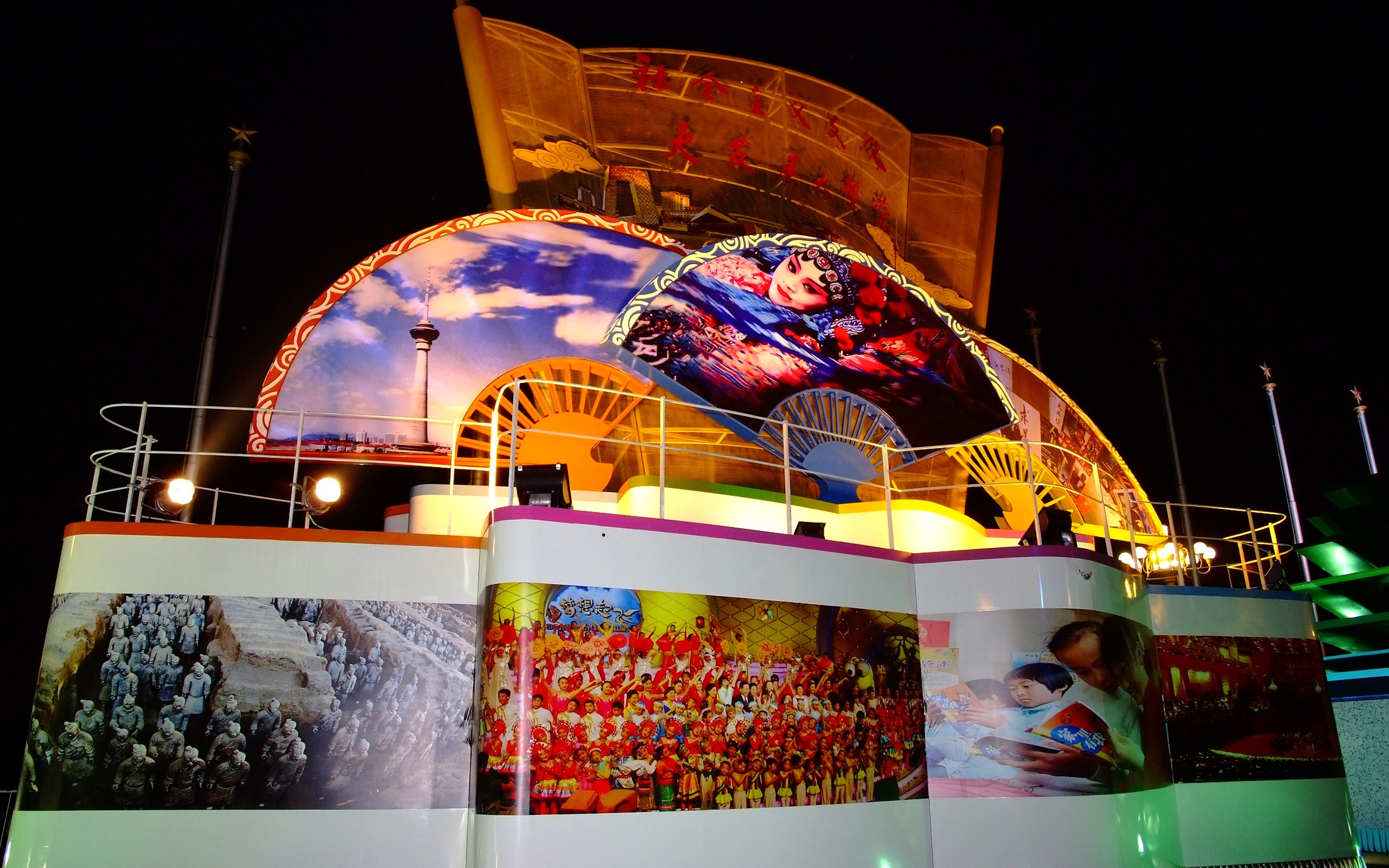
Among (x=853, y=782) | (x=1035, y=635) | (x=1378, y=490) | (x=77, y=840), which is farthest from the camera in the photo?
(x=1378, y=490)

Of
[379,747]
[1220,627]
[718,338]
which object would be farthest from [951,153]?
[379,747]

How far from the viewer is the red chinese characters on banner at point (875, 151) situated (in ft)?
55.4

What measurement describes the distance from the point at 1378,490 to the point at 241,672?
13433 mm

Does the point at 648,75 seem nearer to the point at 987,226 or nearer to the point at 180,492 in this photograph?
the point at 987,226

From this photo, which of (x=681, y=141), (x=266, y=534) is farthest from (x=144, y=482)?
(x=681, y=141)

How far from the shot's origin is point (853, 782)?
7.71 m

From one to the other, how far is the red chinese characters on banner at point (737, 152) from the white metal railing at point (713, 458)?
4.28 metres

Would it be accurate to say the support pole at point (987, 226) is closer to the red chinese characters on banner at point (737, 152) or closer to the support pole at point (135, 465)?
the red chinese characters on banner at point (737, 152)

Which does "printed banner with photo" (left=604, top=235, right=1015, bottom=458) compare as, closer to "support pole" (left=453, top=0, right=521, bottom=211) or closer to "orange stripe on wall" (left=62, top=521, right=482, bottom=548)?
"support pole" (left=453, top=0, right=521, bottom=211)

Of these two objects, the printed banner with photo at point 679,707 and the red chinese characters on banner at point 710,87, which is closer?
the printed banner with photo at point 679,707

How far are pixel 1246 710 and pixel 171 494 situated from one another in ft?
36.0

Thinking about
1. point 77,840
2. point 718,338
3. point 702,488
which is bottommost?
point 77,840

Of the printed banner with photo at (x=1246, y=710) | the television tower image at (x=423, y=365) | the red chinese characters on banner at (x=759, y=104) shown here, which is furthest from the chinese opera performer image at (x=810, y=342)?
the printed banner with photo at (x=1246, y=710)

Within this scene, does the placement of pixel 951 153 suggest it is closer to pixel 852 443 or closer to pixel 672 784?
pixel 852 443
